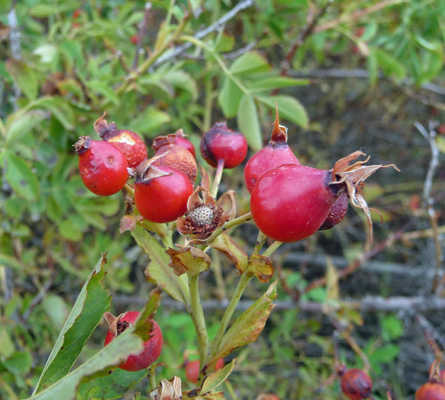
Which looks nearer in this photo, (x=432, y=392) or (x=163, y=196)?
(x=163, y=196)

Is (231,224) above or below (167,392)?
above

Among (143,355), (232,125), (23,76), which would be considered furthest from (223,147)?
(232,125)

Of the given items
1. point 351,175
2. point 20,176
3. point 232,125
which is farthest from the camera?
point 232,125

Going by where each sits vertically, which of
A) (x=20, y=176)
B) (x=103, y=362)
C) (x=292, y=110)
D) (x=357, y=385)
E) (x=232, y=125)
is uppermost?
(x=103, y=362)

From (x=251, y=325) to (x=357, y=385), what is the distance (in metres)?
0.69

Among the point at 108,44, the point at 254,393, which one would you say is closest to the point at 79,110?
the point at 108,44

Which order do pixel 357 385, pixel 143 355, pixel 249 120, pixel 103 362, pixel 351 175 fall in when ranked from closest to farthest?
pixel 103 362
pixel 351 175
pixel 143 355
pixel 357 385
pixel 249 120

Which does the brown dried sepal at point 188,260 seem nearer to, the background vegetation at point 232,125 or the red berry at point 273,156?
the red berry at point 273,156

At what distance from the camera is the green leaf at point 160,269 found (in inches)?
28.5

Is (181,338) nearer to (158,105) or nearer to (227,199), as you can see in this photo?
(158,105)

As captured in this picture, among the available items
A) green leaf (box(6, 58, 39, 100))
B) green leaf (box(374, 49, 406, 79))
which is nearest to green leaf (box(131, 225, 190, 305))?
green leaf (box(6, 58, 39, 100))

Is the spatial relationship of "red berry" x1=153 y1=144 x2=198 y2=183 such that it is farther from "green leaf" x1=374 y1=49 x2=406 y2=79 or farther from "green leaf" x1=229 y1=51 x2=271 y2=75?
"green leaf" x1=374 y1=49 x2=406 y2=79

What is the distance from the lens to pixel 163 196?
629 mm

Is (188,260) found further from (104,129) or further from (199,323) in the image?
(104,129)
